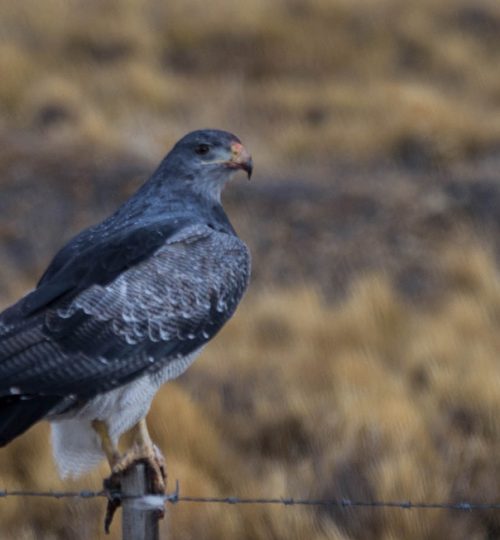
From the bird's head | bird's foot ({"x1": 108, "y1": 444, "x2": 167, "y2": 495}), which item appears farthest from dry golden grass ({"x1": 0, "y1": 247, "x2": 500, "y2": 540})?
the bird's head

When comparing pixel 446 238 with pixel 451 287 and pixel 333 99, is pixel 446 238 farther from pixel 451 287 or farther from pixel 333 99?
pixel 333 99

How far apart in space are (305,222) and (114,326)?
7269mm

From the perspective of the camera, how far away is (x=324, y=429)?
22.4 feet

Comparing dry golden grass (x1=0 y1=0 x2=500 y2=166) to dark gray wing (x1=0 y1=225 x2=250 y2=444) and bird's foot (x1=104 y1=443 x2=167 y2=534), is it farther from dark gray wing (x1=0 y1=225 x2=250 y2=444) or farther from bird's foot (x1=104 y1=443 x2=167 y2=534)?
bird's foot (x1=104 y1=443 x2=167 y2=534)

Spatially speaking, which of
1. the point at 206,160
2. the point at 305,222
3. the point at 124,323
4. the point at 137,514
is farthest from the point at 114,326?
the point at 305,222

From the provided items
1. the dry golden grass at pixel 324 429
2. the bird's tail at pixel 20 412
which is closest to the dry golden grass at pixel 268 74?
the dry golden grass at pixel 324 429

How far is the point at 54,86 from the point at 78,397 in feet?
33.4

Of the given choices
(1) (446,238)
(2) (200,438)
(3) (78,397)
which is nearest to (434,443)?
(2) (200,438)

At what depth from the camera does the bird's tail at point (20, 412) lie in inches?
159

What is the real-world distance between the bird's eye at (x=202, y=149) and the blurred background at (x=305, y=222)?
1647mm

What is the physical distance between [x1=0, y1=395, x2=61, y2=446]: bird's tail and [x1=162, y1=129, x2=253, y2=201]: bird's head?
1.21 meters

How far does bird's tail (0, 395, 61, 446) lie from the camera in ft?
13.3

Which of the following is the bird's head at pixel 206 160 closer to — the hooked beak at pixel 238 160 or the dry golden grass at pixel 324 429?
the hooked beak at pixel 238 160

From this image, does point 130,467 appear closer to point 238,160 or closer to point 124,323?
point 124,323
